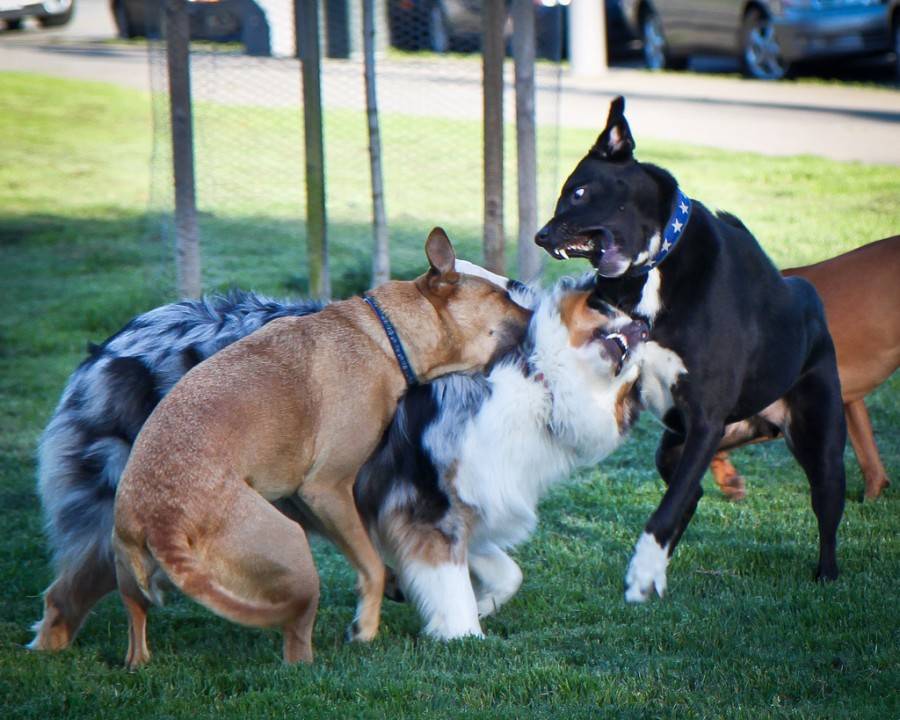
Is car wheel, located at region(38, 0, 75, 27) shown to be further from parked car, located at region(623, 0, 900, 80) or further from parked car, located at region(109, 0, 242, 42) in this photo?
parked car, located at region(109, 0, 242, 42)

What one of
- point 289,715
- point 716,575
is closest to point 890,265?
point 716,575

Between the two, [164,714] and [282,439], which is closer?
[164,714]

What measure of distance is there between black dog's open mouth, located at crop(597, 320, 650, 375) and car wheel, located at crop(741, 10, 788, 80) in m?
13.3

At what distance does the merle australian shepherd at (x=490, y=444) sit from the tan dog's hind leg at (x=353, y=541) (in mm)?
163

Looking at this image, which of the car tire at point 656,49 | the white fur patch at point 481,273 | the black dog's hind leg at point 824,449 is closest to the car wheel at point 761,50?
the car tire at point 656,49

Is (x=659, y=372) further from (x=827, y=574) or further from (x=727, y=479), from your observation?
A: (x=727, y=479)

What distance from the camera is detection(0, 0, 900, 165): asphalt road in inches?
358

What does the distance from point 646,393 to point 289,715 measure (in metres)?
1.80

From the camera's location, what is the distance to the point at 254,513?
397 cm

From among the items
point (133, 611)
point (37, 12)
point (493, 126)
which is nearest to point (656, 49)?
point (493, 126)

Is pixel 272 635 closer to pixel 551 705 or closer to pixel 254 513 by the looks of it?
pixel 254 513

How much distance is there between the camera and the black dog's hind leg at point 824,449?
196 inches

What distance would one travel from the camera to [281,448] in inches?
167

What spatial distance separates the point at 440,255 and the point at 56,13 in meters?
23.0
